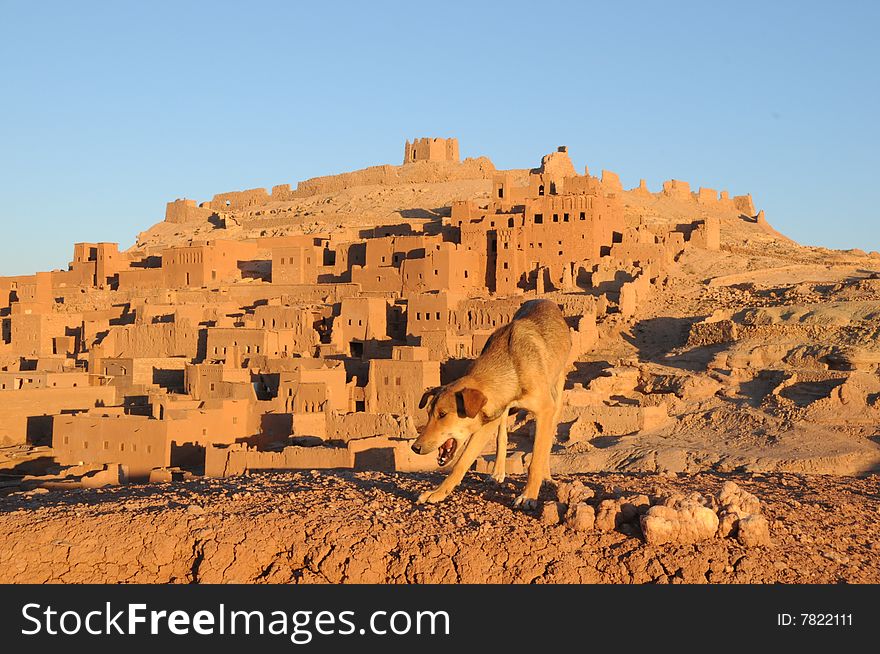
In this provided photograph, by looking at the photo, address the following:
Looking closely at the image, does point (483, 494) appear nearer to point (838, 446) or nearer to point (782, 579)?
point (782, 579)

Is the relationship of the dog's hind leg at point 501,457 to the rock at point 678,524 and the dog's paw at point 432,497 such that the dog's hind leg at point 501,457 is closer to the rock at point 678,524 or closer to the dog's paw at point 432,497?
the dog's paw at point 432,497

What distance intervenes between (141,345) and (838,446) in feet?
76.8

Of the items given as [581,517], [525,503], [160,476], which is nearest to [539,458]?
[525,503]

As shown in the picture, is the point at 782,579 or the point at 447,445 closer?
the point at 782,579

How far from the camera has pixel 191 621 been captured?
16.3 ft

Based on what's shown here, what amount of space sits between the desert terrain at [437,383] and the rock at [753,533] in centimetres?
2

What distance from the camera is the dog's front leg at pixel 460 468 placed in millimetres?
6512

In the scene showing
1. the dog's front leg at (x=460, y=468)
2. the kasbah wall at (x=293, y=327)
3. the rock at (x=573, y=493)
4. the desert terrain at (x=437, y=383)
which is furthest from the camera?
the kasbah wall at (x=293, y=327)

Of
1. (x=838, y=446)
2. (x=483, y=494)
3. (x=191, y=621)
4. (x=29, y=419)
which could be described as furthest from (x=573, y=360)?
(x=191, y=621)

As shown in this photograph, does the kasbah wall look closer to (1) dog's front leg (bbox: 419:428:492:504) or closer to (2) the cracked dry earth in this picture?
(2) the cracked dry earth

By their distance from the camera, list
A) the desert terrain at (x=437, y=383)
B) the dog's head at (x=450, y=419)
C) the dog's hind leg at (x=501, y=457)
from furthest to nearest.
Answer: the dog's hind leg at (x=501, y=457), the dog's head at (x=450, y=419), the desert terrain at (x=437, y=383)

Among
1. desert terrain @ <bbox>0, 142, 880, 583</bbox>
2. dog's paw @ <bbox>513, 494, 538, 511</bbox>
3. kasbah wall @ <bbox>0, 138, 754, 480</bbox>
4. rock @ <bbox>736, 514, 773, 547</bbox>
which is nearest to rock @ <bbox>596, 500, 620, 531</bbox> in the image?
desert terrain @ <bbox>0, 142, 880, 583</bbox>

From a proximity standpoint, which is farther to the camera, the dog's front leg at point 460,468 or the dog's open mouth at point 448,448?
the dog's front leg at point 460,468

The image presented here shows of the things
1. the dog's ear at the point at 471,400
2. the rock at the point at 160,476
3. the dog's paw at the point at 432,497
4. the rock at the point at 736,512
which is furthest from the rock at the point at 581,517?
the rock at the point at 160,476
